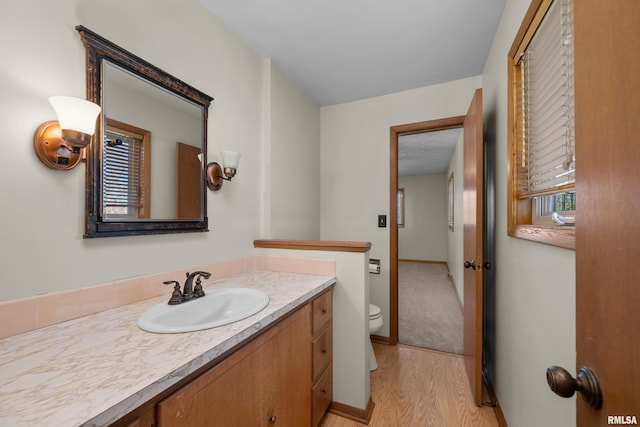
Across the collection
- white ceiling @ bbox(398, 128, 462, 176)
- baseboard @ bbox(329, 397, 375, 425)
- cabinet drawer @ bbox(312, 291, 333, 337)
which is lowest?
baseboard @ bbox(329, 397, 375, 425)

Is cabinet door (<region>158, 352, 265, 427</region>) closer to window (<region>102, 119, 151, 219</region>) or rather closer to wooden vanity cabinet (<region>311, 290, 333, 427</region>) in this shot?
wooden vanity cabinet (<region>311, 290, 333, 427</region>)

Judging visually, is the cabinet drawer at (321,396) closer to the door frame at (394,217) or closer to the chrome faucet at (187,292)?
the chrome faucet at (187,292)

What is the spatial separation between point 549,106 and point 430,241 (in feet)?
19.9

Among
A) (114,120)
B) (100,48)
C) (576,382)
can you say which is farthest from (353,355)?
(100,48)

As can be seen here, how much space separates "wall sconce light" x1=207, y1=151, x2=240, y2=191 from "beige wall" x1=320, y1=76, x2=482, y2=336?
4.57 ft

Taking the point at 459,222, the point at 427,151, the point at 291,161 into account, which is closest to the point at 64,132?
the point at 291,161

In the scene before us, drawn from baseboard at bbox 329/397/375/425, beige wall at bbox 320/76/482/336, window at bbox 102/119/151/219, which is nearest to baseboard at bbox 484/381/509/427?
baseboard at bbox 329/397/375/425

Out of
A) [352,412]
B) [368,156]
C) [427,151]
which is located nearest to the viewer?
[352,412]

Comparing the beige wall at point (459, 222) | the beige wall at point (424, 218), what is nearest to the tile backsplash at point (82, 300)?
the beige wall at point (459, 222)

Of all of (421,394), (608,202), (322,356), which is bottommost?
(421,394)

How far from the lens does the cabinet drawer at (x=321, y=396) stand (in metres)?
1.36

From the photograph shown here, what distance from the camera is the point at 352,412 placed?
62.1 inches

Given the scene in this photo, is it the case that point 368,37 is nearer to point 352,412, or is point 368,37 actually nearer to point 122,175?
point 122,175

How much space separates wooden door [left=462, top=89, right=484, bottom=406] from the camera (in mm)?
1625
